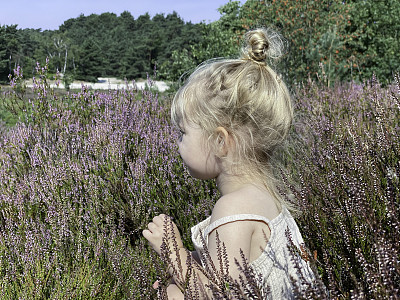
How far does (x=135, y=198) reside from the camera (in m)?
3.02

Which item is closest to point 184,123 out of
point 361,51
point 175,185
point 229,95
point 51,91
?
point 229,95

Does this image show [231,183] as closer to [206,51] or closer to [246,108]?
[246,108]

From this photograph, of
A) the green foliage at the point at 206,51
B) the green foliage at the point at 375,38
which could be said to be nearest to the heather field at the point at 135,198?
the green foliage at the point at 206,51

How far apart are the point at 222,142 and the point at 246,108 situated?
18 cm

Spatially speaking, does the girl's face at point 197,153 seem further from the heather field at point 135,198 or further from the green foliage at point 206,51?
the green foliage at point 206,51

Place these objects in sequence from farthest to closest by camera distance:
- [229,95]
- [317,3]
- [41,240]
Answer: [317,3]
[41,240]
[229,95]

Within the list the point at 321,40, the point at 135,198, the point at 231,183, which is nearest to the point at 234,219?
the point at 231,183

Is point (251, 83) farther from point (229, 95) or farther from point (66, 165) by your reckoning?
point (66, 165)

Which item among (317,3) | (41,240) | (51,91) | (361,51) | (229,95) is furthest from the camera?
(361,51)

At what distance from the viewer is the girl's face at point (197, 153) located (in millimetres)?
1932

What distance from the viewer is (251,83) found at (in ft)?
6.11

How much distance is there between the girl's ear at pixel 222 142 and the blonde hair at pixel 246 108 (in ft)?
0.05

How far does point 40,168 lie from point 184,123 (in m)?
2.17

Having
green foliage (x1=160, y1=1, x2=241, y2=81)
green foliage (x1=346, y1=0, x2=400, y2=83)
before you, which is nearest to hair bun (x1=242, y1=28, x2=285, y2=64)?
green foliage (x1=160, y1=1, x2=241, y2=81)
